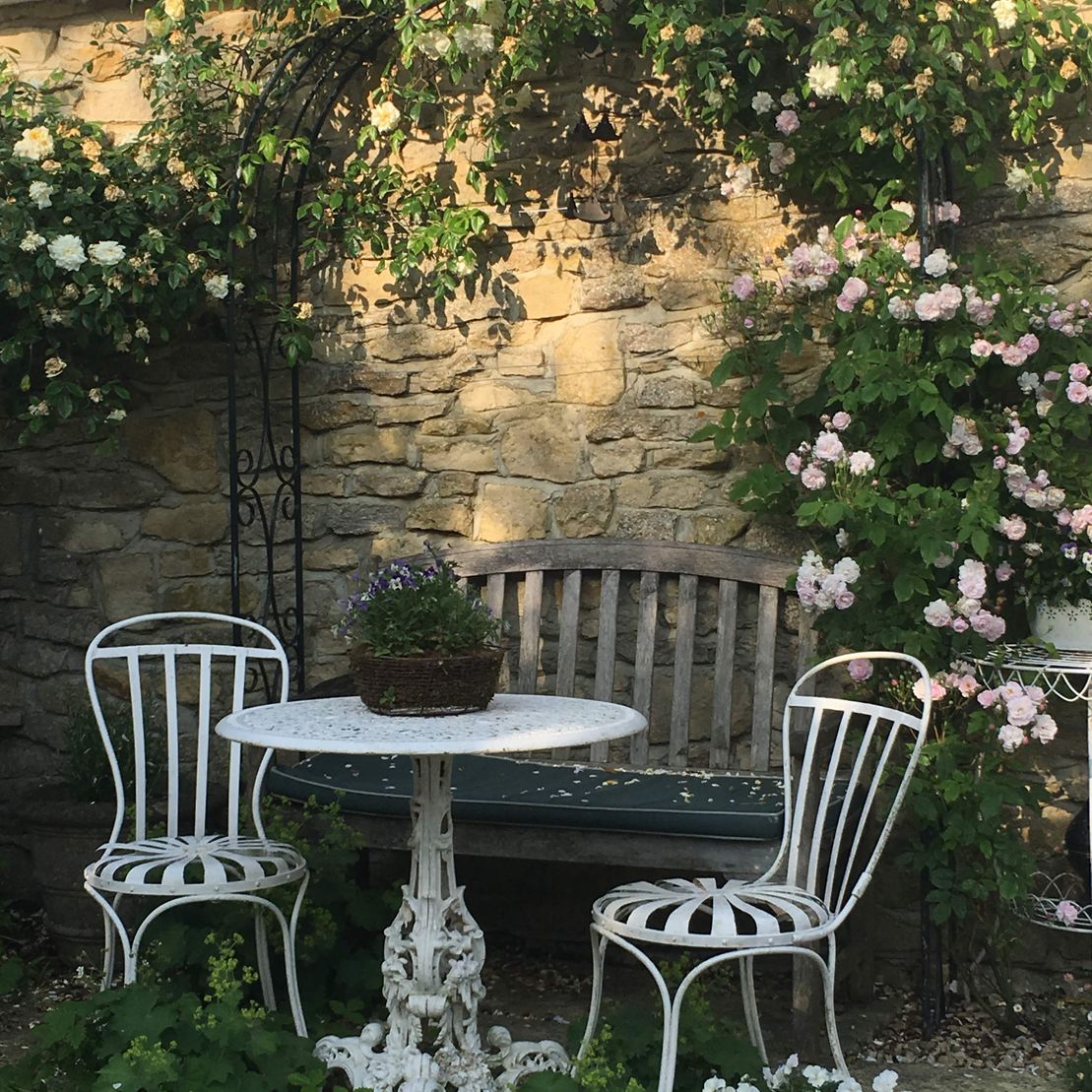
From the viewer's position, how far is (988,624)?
11.0 feet

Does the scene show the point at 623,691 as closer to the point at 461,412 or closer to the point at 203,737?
the point at 461,412

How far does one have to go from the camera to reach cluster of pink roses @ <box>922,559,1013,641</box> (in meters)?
3.33

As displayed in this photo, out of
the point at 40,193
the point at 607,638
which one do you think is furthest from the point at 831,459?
the point at 40,193

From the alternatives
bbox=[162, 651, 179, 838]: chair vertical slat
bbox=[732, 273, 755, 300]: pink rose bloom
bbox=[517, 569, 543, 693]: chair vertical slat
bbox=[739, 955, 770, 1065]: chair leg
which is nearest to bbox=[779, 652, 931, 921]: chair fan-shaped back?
bbox=[739, 955, 770, 1065]: chair leg

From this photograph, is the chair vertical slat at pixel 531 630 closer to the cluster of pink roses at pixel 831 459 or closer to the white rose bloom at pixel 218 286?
the cluster of pink roses at pixel 831 459

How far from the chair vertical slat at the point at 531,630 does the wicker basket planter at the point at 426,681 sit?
1.13m

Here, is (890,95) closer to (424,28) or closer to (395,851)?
(424,28)

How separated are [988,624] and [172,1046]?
1.96 m

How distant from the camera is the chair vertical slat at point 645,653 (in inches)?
155

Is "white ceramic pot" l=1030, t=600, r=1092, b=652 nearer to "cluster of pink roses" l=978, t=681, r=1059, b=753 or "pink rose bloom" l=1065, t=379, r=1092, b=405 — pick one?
"cluster of pink roses" l=978, t=681, r=1059, b=753

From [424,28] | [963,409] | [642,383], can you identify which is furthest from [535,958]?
[424,28]

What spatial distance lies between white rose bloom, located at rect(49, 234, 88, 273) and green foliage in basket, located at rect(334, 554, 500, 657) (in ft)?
5.24

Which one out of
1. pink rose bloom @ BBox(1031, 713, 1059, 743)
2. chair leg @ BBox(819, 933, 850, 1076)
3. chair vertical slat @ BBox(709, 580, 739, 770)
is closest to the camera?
chair leg @ BBox(819, 933, 850, 1076)

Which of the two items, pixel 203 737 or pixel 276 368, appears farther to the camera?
pixel 276 368
